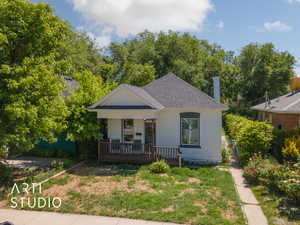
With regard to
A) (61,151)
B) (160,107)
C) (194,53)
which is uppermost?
(194,53)

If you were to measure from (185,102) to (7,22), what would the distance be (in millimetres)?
9423

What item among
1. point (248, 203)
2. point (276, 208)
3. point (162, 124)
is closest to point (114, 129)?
point (162, 124)

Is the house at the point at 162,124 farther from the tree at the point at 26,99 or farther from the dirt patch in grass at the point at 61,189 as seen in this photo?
the tree at the point at 26,99

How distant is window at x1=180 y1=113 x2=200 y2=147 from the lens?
13.2m

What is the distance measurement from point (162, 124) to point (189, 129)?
5.40 ft

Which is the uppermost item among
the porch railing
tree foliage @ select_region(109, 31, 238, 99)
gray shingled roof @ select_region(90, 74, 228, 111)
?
tree foliage @ select_region(109, 31, 238, 99)

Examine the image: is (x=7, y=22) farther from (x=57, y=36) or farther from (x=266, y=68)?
(x=266, y=68)

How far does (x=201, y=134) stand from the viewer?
13.1 meters

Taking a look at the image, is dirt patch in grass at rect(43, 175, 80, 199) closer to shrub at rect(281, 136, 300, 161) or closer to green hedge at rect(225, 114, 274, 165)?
green hedge at rect(225, 114, 274, 165)

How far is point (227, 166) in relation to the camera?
41.2 ft

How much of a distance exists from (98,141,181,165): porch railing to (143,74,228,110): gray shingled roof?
8.74 feet

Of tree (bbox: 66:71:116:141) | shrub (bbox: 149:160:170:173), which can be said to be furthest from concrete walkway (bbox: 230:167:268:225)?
tree (bbox: 66:71:116:141)

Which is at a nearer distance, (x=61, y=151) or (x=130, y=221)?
(x=130, y=221)

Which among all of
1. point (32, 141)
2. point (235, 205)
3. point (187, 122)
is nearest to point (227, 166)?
point (187, 122)
